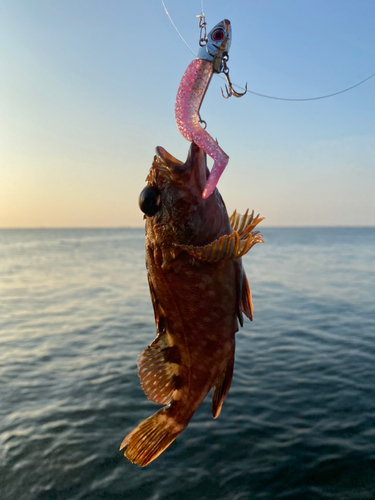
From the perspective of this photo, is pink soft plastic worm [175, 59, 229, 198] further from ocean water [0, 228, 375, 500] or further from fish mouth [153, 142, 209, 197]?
ocean water [0, 228, 375, 500]

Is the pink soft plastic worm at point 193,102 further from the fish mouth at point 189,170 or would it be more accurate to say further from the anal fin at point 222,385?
the anal fin at point 222,385

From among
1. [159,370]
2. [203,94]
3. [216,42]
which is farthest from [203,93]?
[159,370]

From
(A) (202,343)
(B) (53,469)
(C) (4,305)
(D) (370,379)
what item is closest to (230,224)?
(A) (202,343)

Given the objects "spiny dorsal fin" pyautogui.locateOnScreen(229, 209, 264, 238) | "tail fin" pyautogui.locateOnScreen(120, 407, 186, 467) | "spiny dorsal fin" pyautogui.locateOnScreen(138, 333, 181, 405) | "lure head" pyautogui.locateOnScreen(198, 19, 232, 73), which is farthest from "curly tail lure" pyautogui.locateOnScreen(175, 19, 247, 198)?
"tail fin" pyautogui.locateOnScreen(120, 407, 186, 467)

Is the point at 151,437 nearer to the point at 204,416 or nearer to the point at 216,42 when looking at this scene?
the point at 216,42

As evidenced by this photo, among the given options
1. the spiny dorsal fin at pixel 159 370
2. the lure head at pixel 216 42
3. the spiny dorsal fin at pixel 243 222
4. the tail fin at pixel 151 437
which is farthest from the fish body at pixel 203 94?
the tail fin at pixel 151 437

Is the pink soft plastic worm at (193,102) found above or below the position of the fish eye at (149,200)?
above
